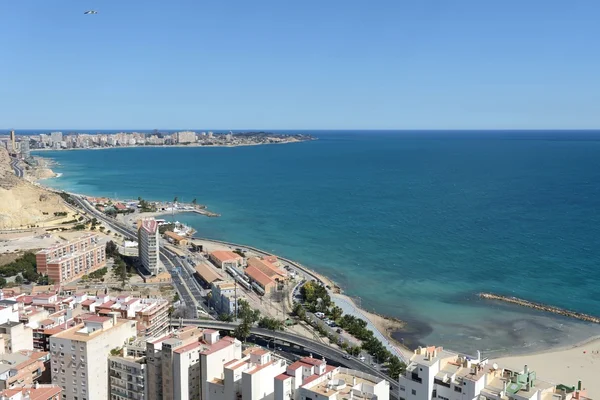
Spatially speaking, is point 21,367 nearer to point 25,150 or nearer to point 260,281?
point 260,281

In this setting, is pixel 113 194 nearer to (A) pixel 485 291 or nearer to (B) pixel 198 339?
(A) pixel 485 291

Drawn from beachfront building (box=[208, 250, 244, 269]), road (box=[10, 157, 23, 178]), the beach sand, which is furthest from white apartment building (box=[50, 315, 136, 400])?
road (box=[10, 157, 23, 178])

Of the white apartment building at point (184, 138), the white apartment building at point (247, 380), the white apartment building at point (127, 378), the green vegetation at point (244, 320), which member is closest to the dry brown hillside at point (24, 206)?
the green vegetation at point (244, 320)

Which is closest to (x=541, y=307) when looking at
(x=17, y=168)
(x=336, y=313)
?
(x=336, y=313)

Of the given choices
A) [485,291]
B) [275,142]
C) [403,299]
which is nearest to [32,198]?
[403,299]

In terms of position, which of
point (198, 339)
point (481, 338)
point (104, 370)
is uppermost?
point (198, 339)

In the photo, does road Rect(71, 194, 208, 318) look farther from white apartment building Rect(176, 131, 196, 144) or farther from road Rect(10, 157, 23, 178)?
white apartment building Rect(176, 131, 196, 144)

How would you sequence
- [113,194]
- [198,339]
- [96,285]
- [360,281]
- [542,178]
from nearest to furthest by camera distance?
[198,339], [96,285], [360,281], [113,194], [542,178]
